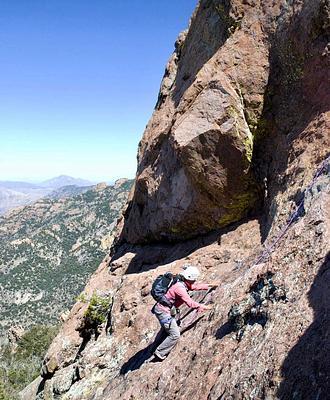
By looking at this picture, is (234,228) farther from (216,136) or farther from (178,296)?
(178,296)

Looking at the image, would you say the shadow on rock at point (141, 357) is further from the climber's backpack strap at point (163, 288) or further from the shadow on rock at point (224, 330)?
the shadow on rock at point (224, 330)

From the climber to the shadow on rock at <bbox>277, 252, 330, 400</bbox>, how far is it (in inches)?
138

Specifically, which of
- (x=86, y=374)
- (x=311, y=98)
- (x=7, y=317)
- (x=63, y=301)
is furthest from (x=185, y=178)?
(x=7, y=317)

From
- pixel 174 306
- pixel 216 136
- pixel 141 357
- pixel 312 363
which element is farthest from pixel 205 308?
pixel 216 136

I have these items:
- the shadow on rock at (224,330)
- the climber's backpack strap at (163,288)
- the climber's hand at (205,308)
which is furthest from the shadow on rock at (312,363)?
the climber's backpack strap at (163,288)

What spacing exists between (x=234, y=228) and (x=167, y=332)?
7463 mm

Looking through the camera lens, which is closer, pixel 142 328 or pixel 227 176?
pixel 142 328

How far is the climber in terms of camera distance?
1047 cm

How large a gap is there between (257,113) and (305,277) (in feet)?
31.7

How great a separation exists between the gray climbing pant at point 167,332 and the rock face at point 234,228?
23 centimetres

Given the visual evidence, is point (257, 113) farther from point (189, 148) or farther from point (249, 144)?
point (189, 148)

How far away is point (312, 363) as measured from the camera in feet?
21.9

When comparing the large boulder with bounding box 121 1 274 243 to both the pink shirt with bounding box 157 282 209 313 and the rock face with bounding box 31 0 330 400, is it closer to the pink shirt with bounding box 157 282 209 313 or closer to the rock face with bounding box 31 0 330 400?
the rock face with bounding box 31 0 330 400

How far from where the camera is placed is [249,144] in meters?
16.7
